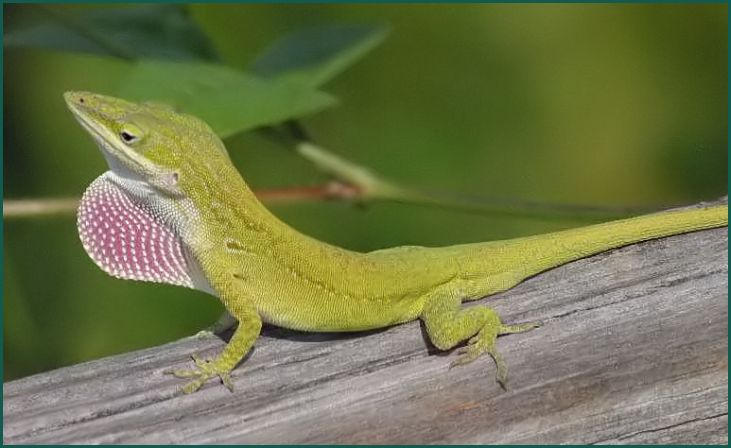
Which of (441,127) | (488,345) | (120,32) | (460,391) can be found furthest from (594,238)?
(441,127)

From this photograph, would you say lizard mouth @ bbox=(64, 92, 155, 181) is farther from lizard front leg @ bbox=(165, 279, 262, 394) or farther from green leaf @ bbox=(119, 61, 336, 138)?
lizard front leg @ bbox=(165, 279, 262, 394)

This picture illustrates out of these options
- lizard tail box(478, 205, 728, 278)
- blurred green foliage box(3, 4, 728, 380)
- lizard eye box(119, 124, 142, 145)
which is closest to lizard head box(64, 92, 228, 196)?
lizard eye box(119, 124, 142, 145)

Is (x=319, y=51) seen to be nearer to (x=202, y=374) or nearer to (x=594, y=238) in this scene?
(x=594, y=238)

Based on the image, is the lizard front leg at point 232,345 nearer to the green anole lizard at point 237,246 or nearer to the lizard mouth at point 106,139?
the green anole lizard at point 237,246

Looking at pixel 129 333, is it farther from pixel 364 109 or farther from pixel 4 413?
pixel 4 413

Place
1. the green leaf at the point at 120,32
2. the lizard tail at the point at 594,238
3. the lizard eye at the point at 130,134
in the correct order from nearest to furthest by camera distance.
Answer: the lizard tail at the point at 594,238, the lizard eye at the point at 130,134, the green leaf at the point at 120,32

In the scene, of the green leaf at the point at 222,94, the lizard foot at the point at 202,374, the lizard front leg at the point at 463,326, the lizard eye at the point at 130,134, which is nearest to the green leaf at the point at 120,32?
the green leaf at the point at 222,94
